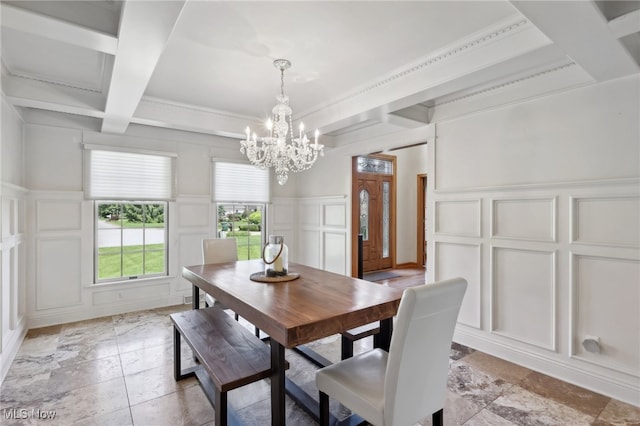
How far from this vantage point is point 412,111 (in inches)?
134

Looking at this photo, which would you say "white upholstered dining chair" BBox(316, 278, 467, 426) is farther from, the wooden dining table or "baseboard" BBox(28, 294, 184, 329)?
"baseboard" BBox(28, 294, 184, 329)

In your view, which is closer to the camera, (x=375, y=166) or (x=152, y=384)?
(x=152, y=384)

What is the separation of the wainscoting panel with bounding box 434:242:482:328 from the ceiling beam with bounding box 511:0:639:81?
1731 mm

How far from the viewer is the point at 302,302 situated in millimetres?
1881

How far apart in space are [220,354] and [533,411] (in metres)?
2.16

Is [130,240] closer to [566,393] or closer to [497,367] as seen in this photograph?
[497,367]

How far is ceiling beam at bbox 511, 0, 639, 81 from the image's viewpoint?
1.52 meters

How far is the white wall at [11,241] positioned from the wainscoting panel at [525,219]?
4.36 m

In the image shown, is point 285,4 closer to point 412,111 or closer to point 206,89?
point 206,89

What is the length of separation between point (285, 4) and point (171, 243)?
11.9 feet

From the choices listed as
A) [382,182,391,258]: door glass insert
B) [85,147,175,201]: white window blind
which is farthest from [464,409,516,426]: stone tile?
[382,182,391,258]: door glass insert

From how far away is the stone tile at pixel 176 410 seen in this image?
2.05 m

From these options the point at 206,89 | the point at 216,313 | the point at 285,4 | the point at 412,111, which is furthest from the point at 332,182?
the point at 285,4

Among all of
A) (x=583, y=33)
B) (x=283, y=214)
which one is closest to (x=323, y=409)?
(x=583, y=33)
